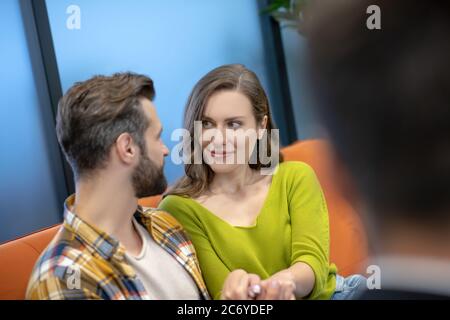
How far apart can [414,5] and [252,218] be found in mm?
899

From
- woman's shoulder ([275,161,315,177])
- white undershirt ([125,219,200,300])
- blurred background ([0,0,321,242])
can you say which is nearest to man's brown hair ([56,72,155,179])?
white undershirt ([125,219,200,300])

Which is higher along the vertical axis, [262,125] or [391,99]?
[391,99]

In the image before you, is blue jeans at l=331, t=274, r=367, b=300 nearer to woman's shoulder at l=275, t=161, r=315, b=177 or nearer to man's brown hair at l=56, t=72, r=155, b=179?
woman's shoulder at l=275, t=161, r=315, b=177

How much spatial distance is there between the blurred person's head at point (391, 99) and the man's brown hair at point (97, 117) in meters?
0.64

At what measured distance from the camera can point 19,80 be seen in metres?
1.90

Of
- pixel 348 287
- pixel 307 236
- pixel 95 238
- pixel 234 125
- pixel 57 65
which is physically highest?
pixel 57 65

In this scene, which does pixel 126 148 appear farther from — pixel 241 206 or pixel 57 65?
pixel 57 65

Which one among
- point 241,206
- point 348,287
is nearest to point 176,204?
point 241,206

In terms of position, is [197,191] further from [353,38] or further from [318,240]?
[353,38]

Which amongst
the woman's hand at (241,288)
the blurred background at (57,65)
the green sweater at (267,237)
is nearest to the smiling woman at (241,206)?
the green sweater at (267,237)

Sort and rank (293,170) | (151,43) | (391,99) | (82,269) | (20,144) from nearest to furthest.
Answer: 1. (391,99)
2. (82,269)
3. (293,170)
4. (20,144)
5. (151,43)

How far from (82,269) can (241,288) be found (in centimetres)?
24

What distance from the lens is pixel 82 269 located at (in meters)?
0.88
